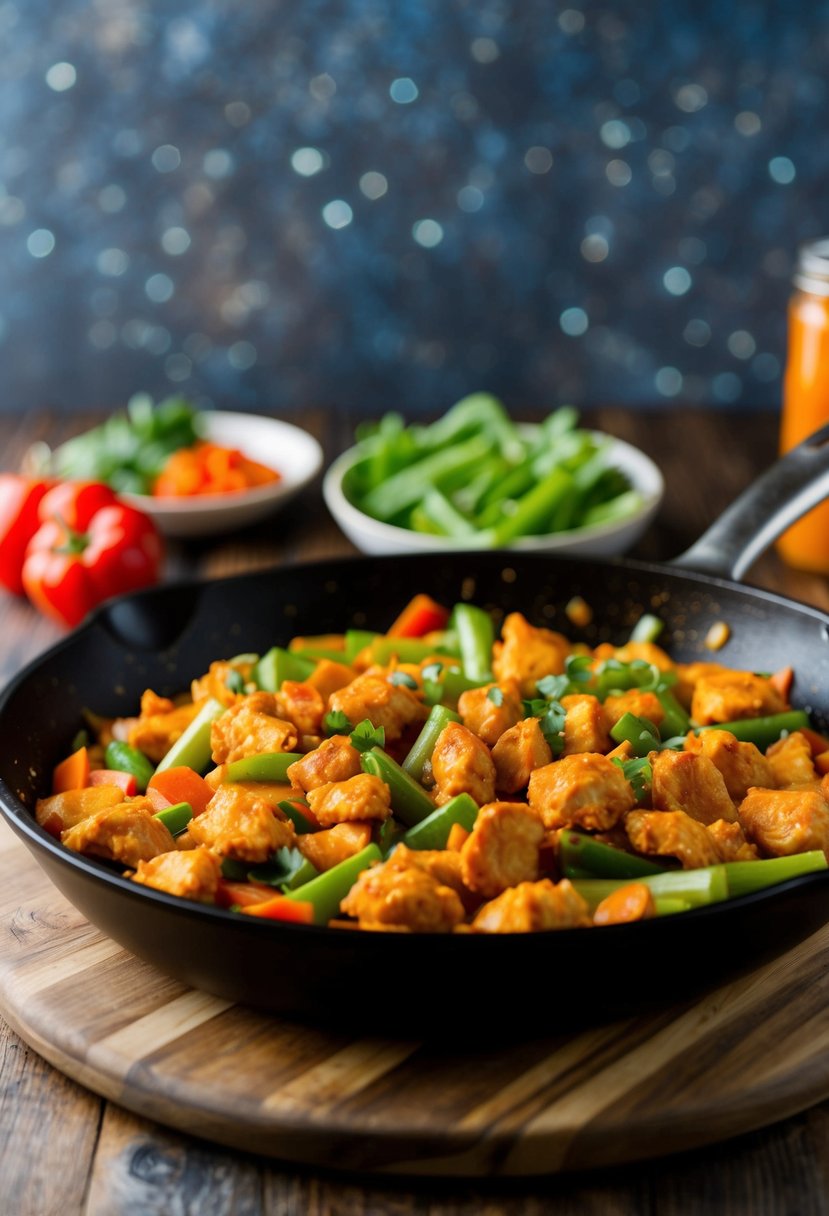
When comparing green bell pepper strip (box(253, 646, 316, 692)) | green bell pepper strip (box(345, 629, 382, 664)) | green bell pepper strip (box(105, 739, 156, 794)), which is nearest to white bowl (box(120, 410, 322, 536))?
green bell pepper strip (box(345, 629, 382, 664))

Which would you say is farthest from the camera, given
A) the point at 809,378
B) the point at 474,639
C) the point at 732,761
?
the point at 809,378

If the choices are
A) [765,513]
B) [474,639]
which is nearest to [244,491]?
[474,639]

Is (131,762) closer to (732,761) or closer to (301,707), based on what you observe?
(301,707)

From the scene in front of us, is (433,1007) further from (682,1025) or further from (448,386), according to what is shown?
A: (448,386)

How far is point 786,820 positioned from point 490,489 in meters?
2.22

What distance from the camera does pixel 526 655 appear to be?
2943 mm

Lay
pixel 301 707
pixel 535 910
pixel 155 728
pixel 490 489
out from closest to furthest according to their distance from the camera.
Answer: pixel 535 910 → pixel 301 707 → pixel 155 728 → pixel 490 489

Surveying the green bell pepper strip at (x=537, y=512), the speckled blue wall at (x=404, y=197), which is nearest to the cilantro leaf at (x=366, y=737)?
the green bell pepper strip at (x=537, y=512)

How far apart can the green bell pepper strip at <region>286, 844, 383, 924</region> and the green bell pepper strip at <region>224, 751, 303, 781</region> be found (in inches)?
14.1

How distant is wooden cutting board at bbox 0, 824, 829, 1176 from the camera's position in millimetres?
1921

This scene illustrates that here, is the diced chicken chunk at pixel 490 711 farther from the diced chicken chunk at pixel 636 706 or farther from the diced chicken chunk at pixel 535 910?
the diced chicken chunk at pixel 535 910

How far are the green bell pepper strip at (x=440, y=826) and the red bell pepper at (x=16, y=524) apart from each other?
2353mm

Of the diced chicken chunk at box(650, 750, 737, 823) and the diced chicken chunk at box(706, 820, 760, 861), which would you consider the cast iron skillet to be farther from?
the diced chicken chunk at box(650, 750, 737, 823)

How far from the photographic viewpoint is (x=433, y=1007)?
1935mm
